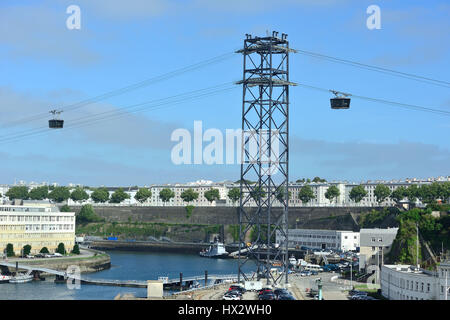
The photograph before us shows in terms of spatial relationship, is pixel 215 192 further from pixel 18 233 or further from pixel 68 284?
pixel 68 284

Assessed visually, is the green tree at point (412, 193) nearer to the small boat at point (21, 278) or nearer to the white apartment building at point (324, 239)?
the white apartment building at point (324, 239)

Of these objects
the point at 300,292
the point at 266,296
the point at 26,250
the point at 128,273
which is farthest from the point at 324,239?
the point at 266,296

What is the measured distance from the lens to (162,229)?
82938mm

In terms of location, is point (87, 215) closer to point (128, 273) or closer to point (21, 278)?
point (128, 273)

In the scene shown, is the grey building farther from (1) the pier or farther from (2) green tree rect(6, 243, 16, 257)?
(2) green tree rect(6, 243, 16, 257)

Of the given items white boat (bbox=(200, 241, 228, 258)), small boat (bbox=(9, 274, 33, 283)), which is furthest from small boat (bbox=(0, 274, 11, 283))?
white boat (bbox=(200, 241, 228, 258))

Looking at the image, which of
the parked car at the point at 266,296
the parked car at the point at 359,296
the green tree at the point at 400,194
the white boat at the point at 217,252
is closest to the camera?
the parked car at the point at 266,296

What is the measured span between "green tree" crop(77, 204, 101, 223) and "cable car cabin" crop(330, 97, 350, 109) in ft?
217

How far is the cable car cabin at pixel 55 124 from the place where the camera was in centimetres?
2938

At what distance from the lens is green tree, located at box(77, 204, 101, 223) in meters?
88.3

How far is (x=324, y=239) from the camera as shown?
214 ft

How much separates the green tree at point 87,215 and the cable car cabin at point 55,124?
59982 mm

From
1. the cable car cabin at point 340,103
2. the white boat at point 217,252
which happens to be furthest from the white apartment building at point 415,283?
the white boat at point 217,252
